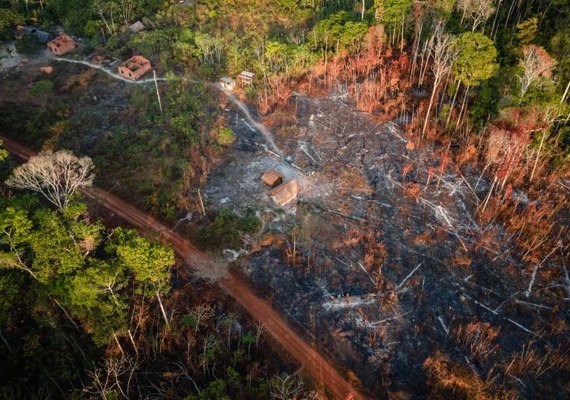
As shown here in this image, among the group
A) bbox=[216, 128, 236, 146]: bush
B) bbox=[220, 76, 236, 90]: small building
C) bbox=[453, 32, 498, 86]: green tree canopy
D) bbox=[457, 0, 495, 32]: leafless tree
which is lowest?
bbox=[216, 128, 236, 146]: bush

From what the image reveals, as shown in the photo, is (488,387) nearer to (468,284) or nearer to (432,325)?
(432,325)

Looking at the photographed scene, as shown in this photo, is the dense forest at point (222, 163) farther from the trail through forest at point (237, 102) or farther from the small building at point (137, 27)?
the small building at point (137, 27)

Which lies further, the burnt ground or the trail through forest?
the trail through forest

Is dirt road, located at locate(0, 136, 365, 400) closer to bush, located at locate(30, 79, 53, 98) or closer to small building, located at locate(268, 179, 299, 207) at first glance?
small building, located at locate(268, 179, 299, 207)

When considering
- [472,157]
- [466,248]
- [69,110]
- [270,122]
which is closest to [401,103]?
[472,157]

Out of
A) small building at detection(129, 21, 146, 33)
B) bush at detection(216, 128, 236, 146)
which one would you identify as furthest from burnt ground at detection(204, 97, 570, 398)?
small building at detection(129, 21, 146, 33)

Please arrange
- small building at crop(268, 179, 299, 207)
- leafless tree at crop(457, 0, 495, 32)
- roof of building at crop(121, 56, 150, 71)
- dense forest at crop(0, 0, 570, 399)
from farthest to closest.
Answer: roof of building at crop(121, 56, 150, 71)
leafless tree at crop(457, 0, 495, 32)
small building at crop(268, 179, 299, 207)
dense forest at crop(0, 0, 570, 399)

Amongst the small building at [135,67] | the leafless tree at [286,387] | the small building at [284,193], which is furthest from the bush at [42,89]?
the leafless tree at [286,387]
